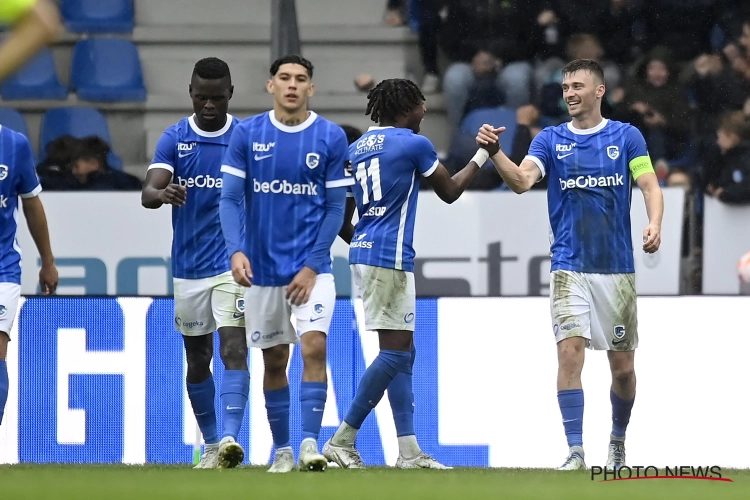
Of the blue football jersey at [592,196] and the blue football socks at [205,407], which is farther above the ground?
the blue football jersey at [592,196]

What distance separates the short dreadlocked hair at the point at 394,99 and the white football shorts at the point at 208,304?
1.08 metres

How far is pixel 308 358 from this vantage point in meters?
6.11

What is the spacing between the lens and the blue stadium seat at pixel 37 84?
10.8 metres

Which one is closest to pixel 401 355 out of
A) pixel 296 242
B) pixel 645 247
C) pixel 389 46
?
pixel 296 242

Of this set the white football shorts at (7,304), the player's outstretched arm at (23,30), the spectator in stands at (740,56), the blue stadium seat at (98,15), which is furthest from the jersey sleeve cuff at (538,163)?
the blue stadium seat at (98,15)

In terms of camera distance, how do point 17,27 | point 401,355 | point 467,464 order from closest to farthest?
point 17,27
point 401,355
point 467,464

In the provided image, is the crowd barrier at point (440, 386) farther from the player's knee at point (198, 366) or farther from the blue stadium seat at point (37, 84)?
the blue stadium seat at point (37, 84)

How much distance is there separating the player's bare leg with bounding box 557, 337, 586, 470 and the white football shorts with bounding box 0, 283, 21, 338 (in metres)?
2.61

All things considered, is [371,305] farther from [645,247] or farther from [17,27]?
[17,27]

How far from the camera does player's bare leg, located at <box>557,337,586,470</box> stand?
6777 mm

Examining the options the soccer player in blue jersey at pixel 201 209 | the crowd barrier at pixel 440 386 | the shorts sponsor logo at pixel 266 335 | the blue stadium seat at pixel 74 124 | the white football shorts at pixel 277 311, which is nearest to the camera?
the white football shorts at pixel 277 311

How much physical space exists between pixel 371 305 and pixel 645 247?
4.23 feet

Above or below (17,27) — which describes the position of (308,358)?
below

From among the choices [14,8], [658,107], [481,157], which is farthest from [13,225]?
[658,107]
